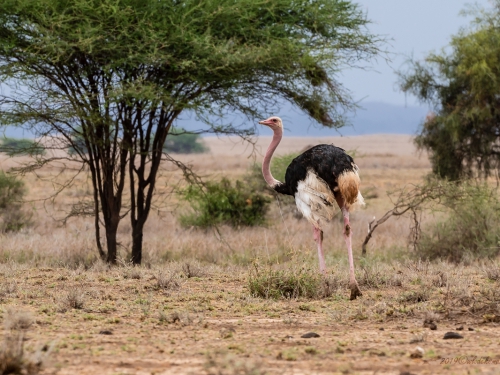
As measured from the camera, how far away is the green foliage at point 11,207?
21.7 meters

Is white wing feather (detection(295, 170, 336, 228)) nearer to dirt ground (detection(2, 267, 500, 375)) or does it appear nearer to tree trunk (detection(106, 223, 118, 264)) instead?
dirt ground (detection(2, 267, 500, 375))

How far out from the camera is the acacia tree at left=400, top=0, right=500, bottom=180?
2434cm

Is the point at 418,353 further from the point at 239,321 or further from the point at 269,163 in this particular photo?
the point at 269,163

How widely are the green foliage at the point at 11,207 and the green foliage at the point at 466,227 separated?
34.0 ft

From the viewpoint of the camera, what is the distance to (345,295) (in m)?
9.69

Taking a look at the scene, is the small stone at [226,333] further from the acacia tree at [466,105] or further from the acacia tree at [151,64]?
the acacia tree at [466,105]

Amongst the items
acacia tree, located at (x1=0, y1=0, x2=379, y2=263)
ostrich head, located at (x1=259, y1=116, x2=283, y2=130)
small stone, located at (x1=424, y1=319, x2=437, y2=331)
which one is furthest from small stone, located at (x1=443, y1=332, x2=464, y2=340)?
acacia tree, located at (x1=0, y1=0, x2=379, y2=263)

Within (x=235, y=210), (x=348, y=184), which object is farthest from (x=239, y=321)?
(x=235, y=210)

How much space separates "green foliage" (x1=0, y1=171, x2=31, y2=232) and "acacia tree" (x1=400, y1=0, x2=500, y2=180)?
1088 cm

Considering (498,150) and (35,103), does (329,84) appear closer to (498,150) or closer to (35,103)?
(35,103)

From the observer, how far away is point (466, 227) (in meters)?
16.0

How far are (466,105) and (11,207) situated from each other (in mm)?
12811

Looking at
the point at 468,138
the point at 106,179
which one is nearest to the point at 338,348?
the point at 106,179

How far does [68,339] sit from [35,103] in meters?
8.16
